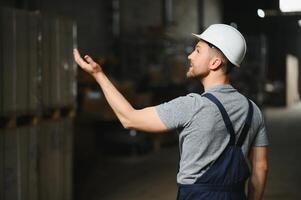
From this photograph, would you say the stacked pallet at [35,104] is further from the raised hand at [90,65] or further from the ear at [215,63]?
the ear at [215,63]

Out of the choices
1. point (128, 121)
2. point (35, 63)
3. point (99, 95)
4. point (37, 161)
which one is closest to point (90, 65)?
point (128, 121)

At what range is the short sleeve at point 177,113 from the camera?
2.26 meters

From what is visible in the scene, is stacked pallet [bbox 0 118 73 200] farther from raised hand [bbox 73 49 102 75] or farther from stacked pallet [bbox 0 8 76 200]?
raised hand [bbox 73 49 102 75]

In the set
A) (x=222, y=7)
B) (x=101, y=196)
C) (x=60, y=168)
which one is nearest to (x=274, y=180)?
(x=101, y=196)

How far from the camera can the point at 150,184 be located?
23.7 feet

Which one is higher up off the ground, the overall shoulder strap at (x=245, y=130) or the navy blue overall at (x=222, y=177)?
the overall shoulder strap at (x=245, y=130)

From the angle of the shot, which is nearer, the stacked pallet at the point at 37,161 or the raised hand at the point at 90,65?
the raised hand at the point at 90,65

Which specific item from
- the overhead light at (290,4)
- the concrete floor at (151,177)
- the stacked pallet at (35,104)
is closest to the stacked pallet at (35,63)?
the stacked pallet at (35,104)

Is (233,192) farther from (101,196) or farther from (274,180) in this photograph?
(274,180)

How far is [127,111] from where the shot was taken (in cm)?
237

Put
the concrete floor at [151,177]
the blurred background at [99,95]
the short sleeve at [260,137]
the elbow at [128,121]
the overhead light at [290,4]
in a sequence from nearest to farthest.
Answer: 1. the elbow at [128,121]
2. the short sleeve at [260,137]
3. the blurred background at [99,95]
4. the overhead light at [290,4]
5. the concrete floor at [151,177]

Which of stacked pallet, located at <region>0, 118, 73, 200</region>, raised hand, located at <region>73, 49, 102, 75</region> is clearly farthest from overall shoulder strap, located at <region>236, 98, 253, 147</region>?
stacked pallet, located at <region>0, 118, 73, 200</region>

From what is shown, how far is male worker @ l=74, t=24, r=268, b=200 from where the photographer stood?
2.28m

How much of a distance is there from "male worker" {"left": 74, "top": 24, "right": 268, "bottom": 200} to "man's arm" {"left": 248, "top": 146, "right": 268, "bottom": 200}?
0.07m
